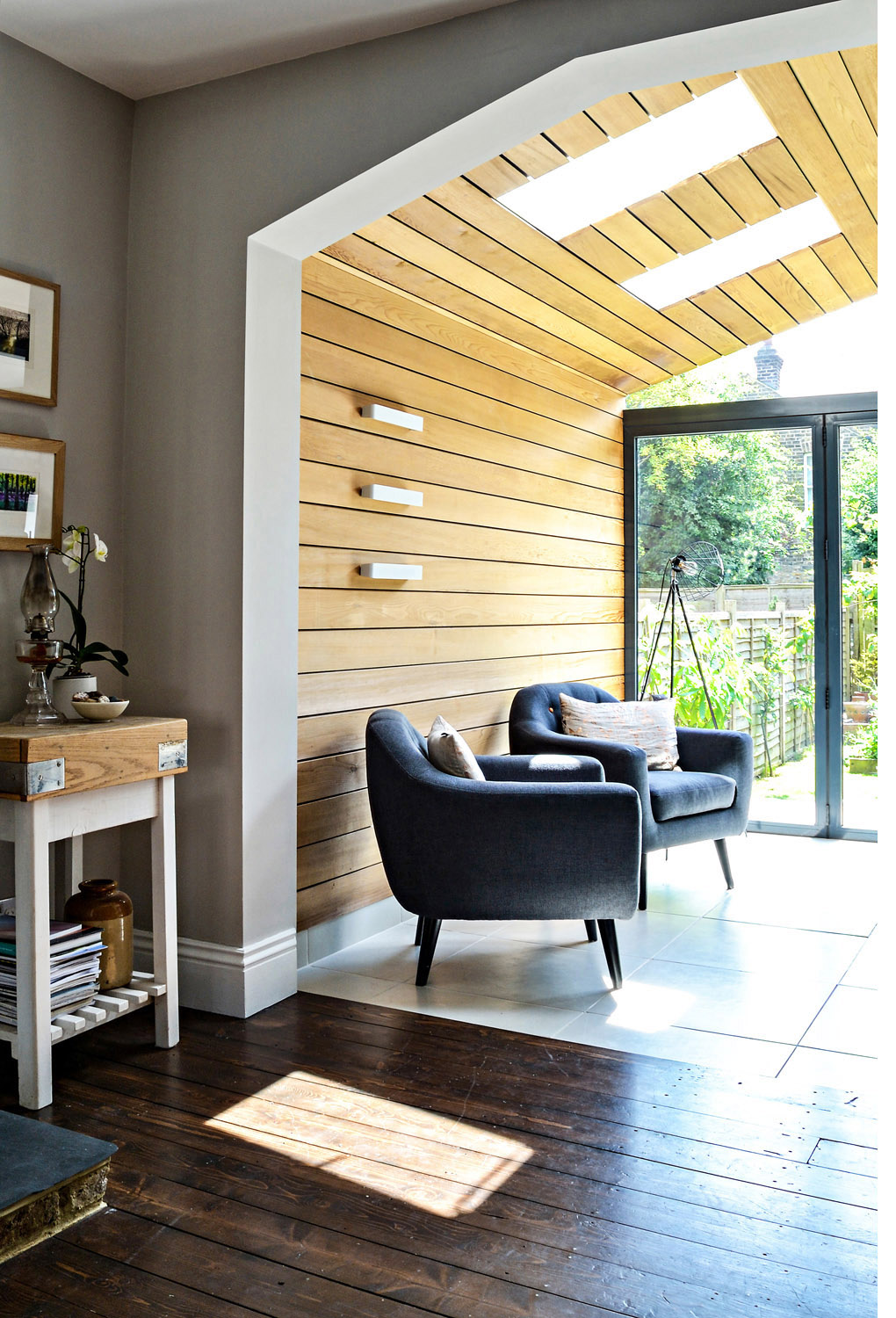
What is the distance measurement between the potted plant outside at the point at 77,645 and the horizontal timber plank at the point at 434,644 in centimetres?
68

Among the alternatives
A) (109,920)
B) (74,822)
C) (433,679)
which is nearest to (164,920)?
(109,920)

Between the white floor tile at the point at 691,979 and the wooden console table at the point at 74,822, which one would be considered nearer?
the wooden console table at the point at 74,822

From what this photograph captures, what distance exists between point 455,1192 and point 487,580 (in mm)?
2720

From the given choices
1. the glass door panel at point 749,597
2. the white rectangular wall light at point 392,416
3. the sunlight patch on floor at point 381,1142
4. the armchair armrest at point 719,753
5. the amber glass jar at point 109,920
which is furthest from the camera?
the glass door panel at point 749,597

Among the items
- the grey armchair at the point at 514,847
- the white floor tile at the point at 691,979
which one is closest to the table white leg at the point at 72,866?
the white floor tile at the point at 691,979

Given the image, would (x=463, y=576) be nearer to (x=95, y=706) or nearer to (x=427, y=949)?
(x=427, y=949)

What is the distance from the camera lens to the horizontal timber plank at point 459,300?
3373mm

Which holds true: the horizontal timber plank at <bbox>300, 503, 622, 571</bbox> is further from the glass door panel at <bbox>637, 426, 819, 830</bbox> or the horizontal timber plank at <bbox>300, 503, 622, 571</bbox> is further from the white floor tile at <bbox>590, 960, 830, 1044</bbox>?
the white floor tile at <bbox>590, 960, 830, 1044</bbox>

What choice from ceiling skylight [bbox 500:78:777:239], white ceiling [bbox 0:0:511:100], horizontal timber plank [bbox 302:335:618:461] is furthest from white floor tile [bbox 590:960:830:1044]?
white ceiling [bbox 0:0:511:100]

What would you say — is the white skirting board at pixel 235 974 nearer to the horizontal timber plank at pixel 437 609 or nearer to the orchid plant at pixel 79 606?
the orchid plant at pixel 79 606

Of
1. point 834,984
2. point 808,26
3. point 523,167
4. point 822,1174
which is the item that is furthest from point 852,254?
point 822,1174

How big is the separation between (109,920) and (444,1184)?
1143 millimetres

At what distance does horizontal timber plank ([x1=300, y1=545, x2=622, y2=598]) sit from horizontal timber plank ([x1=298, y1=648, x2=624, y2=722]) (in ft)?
0.96

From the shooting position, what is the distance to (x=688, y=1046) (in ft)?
8.85
